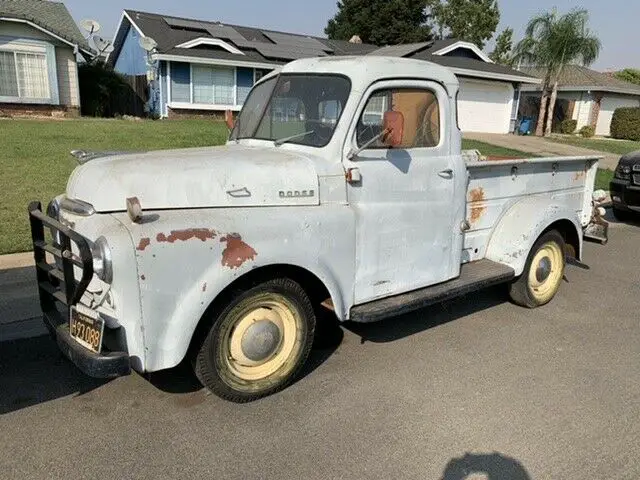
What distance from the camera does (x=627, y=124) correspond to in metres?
28.1

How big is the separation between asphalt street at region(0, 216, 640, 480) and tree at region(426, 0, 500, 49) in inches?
1631

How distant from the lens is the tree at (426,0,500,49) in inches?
1620

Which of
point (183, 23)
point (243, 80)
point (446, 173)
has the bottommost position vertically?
point (446, 173)

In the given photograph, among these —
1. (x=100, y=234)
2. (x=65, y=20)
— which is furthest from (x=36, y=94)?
(x=100, y=234)

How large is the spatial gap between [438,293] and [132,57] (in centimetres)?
2770

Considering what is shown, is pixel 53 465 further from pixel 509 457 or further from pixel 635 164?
pixel 635 164

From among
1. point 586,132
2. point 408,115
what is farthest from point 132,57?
point 408,115

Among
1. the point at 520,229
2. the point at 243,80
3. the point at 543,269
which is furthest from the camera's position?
the point at 243,80

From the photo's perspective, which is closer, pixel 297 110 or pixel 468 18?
pixel 297 110

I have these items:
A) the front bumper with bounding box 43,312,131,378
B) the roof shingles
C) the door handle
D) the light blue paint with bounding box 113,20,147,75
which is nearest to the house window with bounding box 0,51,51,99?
the roof shingles

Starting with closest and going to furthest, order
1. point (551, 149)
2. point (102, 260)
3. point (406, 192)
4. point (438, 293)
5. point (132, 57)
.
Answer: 1. point (102, 260)
2. point (406, 192)
3. point (438, 293)
4. point (551, 149)
5. point (132, 57)

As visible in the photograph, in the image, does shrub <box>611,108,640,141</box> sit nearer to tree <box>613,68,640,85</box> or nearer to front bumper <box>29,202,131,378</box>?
tree <box>613,68,640,85</box>

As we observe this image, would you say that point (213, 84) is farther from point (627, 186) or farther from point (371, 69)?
point (371, 69)

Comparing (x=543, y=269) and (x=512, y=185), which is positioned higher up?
(x=512, y=185)
